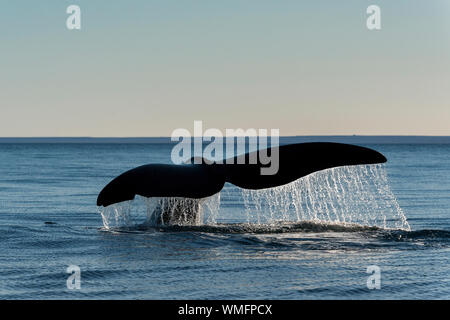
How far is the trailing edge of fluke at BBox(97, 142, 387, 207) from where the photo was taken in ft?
33.1

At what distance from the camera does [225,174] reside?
34.0ft

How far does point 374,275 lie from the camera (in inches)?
323

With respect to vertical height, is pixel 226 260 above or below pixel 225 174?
below

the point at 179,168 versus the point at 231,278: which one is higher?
the point at 179,168

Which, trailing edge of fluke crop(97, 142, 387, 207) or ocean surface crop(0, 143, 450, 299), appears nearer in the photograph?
ocean surface crop(0, 143, 450, 299)

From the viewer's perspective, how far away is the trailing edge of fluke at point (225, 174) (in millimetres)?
10094

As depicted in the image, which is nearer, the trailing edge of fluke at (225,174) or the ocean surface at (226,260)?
the ocean surface at (226,260)

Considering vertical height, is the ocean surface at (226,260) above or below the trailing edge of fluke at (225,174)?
below

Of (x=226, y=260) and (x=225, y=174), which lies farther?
(x=225, y=174)

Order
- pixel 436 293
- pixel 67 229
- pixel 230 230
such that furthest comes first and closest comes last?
pixel 67 229 → pixel 230 230 → pixel 436 293

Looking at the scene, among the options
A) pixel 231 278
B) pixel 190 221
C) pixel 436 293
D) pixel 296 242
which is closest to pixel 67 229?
pixel 190 221

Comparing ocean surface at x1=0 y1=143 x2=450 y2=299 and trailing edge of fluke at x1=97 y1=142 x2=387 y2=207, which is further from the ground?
trailing edge of fluke at x1=97 y1=142 x2=387 y2=207
